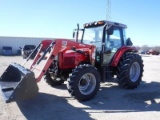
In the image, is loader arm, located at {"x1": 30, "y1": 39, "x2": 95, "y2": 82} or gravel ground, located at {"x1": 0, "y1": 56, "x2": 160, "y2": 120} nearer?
gravel ground, located at {"x1": 0, "y1": 56, "x2": 160, "y2": 120}

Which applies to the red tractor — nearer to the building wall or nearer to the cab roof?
the cab roof

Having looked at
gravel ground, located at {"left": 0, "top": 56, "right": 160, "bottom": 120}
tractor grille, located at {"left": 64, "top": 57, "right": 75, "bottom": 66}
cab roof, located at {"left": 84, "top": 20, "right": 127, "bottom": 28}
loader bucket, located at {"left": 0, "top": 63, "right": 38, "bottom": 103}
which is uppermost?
cab roof, located at {"left": 84, "top": 20, "right": 127, "bottom": 28}

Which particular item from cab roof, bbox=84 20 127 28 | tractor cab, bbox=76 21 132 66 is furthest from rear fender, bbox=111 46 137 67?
cab roof, bbox=84 20 127 28

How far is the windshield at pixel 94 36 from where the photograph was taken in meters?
8.14

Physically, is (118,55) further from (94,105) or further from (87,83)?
(94,105)

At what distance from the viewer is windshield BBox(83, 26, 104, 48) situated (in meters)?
8.14

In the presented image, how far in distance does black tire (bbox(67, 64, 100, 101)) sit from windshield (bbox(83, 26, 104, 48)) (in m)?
1.52

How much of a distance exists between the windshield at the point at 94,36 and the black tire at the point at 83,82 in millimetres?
1523

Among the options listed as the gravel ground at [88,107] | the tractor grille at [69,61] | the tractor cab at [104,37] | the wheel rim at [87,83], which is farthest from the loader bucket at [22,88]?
the tractor cab at [104,37]

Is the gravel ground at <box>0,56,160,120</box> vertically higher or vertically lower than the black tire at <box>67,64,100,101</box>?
lower

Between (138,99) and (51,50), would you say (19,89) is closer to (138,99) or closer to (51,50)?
(51,50)

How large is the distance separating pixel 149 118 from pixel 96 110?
131cm

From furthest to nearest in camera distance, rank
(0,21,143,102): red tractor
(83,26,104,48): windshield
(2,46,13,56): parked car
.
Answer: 1. (2,46,13,56): parked car
2. (83,26,104,48): windshield
3. (0,21,143,102): red tractor

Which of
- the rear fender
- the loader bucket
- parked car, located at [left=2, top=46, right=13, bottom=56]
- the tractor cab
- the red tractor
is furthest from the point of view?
parked car, located at [left=2, top=46, right=13, bottom=56]
